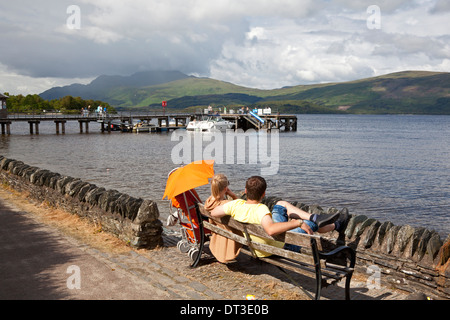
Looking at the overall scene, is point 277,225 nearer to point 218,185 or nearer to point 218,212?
point 218,212

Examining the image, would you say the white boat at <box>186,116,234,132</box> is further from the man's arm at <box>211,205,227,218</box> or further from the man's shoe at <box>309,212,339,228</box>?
the man's shoe at <box>309,212,339,228</box>

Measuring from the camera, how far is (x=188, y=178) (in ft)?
22.8

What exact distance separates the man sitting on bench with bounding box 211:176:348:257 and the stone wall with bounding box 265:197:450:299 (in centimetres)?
30

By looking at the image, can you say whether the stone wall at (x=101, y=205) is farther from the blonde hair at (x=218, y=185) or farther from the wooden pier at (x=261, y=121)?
the wooden pier at (x=261, y=121)

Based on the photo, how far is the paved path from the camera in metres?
5.71

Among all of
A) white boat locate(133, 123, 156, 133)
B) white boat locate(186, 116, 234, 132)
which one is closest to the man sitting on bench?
white boat locate(133, 123, 156, 133)

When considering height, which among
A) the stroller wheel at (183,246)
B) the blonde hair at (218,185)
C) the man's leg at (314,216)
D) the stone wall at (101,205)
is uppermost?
the blonde hair at (218,185)

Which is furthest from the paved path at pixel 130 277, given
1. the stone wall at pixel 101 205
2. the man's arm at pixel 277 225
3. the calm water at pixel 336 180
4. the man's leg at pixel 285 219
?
the calm water at pixel 336 180

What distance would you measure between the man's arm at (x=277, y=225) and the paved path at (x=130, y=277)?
0.99 meters

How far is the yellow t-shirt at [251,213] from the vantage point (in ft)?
19.2

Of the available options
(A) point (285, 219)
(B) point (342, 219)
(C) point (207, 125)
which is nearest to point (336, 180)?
(B) point (342, 219)

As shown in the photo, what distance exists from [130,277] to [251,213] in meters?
2.14
